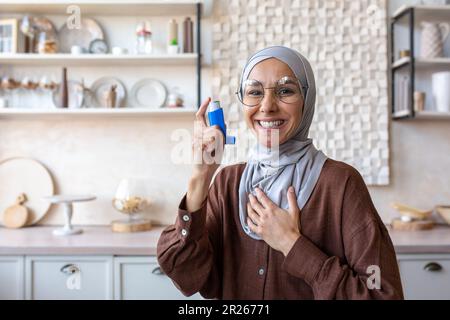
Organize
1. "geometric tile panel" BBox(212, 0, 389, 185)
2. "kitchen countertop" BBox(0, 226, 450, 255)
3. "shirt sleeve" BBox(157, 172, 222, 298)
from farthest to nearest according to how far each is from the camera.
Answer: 1. "geometric tile panel" BBox(212, 0, 389, 185)
2. "kitchen countertop" BBox(0, 226, 450, 255)
3. "shirt sleeve" BBox(157, 172, 222, 298)

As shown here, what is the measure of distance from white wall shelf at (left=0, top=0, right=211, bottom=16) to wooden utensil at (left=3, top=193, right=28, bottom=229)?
107cm

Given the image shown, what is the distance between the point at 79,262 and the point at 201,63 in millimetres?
1213

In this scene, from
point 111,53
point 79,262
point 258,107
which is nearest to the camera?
point 258,107

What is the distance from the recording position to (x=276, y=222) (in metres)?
0.89

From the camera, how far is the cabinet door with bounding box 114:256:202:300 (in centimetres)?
189

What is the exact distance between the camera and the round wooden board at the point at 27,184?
A: 95.5 inches

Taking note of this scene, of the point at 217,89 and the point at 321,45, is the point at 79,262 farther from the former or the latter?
the point at 321,45

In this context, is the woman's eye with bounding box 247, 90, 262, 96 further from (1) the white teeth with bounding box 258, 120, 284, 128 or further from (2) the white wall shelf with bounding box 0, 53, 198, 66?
(2) the white wall shelf with bounding box 0, 53, 198, 66

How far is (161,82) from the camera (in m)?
2.43

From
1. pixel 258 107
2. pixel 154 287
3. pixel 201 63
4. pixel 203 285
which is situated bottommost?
pixel 154 287

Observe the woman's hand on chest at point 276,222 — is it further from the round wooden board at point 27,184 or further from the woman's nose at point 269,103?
the round wooden board at point 27,184

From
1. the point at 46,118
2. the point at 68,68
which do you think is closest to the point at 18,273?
the point at 46,118

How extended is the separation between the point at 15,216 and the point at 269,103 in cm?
193

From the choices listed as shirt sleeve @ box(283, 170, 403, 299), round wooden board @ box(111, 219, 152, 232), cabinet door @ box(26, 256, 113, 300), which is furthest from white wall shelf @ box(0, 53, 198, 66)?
shirt sleeve @ box(283, 170, 403, 299)
